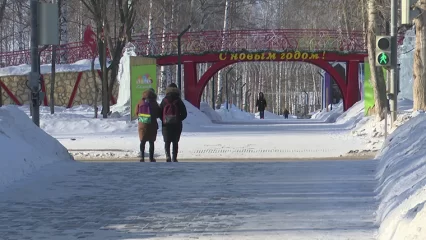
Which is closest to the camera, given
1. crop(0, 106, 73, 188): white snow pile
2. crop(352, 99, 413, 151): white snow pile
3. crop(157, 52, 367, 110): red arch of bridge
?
crop(0, 106, 73, 188): white snow pile

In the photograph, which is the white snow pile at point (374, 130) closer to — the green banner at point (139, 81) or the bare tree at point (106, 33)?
the green banner at point (139, 81)

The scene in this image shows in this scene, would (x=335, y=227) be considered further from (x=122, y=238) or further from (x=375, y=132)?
(x=375, y=132)

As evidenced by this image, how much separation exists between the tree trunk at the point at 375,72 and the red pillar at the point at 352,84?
1496cm

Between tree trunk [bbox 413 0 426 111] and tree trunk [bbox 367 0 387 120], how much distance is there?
7.84 feet

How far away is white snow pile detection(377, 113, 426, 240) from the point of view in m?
6.48

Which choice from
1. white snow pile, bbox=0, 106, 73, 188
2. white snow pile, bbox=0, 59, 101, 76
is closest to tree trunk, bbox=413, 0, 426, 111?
white snow pile, bbox=0, 106, 73, 188

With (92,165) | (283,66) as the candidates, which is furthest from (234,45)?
(283,66)

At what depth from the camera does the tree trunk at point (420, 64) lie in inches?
975

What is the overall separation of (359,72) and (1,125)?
3836 centimetres

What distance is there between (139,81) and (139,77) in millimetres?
147

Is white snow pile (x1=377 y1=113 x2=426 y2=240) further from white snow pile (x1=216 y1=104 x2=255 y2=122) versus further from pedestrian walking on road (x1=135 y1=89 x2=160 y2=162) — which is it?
white snow pile (x1=216 y1=104 x2=255 y2=122)

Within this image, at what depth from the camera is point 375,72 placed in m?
30.9

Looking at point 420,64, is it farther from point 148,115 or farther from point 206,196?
point 206,196

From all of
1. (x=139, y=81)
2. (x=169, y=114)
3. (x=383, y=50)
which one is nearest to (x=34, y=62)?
(x=169, y=114)
